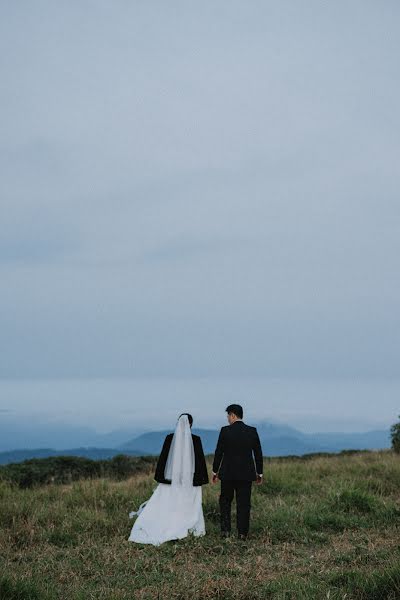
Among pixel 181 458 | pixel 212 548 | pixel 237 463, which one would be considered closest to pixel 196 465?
pixel 181 458

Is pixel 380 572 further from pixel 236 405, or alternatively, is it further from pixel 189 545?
pixel 236 405

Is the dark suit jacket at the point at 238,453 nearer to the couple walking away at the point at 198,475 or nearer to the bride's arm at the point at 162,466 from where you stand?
the couple walking away at the point at 198,475

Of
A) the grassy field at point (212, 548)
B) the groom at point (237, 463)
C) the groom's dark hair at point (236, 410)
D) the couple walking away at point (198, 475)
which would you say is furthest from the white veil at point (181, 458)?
Result: the grassy field at point (212, 548)

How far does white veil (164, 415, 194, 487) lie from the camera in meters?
12.3

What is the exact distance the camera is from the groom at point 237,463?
473 inches

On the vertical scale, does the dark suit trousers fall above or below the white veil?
below

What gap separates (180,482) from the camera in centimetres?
1231

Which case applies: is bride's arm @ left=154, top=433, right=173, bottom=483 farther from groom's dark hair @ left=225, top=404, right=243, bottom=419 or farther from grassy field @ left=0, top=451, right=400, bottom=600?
groom's dark hair @ left=225, top=404, right=243, bottom=419

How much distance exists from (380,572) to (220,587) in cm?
181

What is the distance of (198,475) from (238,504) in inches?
34.2

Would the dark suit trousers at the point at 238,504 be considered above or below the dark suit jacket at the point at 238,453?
below

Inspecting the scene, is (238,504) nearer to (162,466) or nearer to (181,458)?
(181,458)

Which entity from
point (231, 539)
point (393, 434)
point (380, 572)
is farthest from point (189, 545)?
point (393, 434)

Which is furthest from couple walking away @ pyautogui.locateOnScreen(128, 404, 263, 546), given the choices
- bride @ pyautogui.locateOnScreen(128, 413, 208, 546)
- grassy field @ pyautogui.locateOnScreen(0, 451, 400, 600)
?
grassy field @ pyautogui.locateOnScreen(0, 451, 400, 600)
